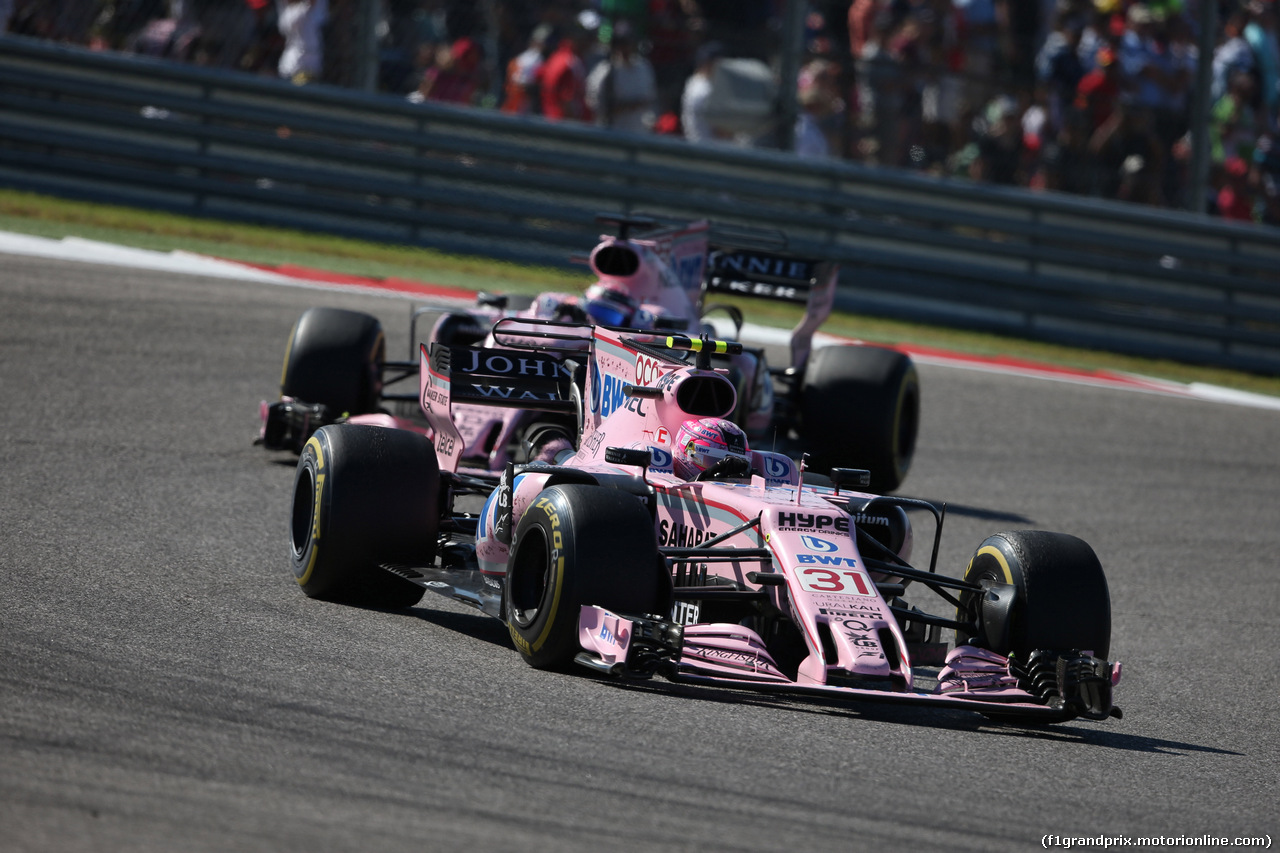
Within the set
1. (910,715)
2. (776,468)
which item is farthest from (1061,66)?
(910,715)

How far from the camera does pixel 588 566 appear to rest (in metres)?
6.47

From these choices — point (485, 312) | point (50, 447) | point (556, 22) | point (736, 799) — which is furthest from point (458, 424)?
point (556, 22)

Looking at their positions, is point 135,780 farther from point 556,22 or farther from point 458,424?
point 556,22

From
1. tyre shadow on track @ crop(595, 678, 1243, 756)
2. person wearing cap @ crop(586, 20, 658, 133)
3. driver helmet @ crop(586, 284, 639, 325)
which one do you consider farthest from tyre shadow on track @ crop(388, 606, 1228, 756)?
person wearing cap @ crop(586, 20, 658, 133)

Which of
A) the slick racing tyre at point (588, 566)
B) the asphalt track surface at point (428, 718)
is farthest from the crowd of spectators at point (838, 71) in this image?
the slick racing tyre at point (588, 566)

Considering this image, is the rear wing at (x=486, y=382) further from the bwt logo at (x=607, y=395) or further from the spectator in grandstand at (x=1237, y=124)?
the spectator in grandstand at (x=1237, y=124)

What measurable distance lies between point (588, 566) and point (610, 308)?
4.82 meters

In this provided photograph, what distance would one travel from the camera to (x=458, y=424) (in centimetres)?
1016

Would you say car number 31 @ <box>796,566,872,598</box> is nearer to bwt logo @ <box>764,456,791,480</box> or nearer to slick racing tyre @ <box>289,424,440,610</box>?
bwt logo @ <box>764,456,791,480</box>

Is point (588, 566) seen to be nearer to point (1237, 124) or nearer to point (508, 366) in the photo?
point (508, 366)

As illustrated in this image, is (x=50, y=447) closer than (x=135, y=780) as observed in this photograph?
No

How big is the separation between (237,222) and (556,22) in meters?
3.60

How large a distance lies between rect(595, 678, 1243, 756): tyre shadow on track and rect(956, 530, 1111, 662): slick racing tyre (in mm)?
312
